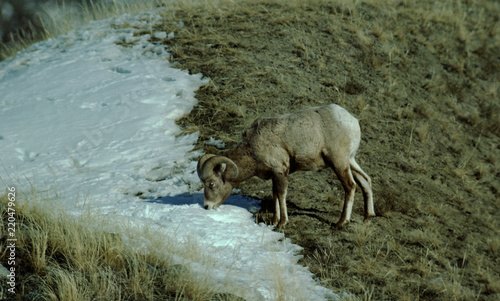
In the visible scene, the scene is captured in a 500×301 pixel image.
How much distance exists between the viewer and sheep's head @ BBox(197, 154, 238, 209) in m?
7.16

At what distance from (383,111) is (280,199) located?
5.43m

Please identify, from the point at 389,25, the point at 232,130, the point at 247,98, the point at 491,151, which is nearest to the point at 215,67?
the point at 247,98

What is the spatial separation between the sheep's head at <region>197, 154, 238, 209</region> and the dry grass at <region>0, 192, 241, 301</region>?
142cm

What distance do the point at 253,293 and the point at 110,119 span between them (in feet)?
22.5

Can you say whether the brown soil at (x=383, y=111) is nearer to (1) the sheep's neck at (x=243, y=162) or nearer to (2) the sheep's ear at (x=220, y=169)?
(1) the sheep's neck at (x=243, y=162)

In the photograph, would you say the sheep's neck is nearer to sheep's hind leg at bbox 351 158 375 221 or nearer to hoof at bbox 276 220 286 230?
hoof at bbox 276 220 286 230

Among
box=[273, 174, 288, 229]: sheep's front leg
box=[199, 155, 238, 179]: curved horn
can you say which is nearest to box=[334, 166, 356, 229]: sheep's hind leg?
box=[273, 174, 288, 229]: sheep's front leg

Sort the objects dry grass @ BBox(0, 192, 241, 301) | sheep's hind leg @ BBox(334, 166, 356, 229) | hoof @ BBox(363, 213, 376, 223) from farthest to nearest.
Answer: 1. hoof @ BBox(363, 213, 376, 223)
2. sheep's hind leg @ BBox(334, 166, 356, 229)
3. dry grass @ BBox(0, 192, 241, 301)

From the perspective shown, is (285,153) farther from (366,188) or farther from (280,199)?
(366,188)

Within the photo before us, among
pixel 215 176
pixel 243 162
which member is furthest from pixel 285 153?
pixel 215 176

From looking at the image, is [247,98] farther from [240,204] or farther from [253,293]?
[253,293]

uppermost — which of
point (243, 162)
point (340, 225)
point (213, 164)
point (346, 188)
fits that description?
point (213, 164)

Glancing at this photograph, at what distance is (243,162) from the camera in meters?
7.35

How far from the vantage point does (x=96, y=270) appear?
5.24 metres
